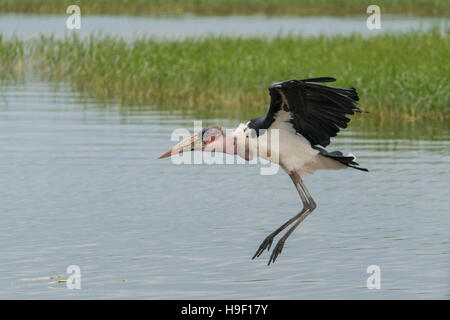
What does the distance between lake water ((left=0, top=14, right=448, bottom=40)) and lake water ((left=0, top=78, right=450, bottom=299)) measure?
20565mm

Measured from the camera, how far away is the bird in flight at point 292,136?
8.92 m

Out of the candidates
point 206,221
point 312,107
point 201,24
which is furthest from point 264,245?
point 201,24

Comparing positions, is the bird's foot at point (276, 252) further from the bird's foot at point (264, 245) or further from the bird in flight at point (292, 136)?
the bird's foot at point (264, 245)

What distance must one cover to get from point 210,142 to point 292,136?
761mm

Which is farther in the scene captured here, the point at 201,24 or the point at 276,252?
the point at 201,24

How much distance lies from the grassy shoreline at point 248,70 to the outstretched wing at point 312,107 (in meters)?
9.68

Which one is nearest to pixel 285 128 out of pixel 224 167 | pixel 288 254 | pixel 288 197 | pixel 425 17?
pixel 288 254

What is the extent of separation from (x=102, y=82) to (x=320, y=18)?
25.6m

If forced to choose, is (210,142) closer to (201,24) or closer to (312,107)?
(312,107)

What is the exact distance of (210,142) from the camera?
9.34m

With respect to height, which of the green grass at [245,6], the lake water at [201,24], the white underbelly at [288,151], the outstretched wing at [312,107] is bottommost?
the white underbelly at [288,151]

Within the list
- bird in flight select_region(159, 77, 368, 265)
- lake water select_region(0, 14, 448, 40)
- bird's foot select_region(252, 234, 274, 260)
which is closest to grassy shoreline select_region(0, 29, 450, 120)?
bird in flight select_region(159, 77, 368, 265)

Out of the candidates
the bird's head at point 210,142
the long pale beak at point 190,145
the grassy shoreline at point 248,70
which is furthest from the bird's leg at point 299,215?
the grassy shoreline at point 248,70
